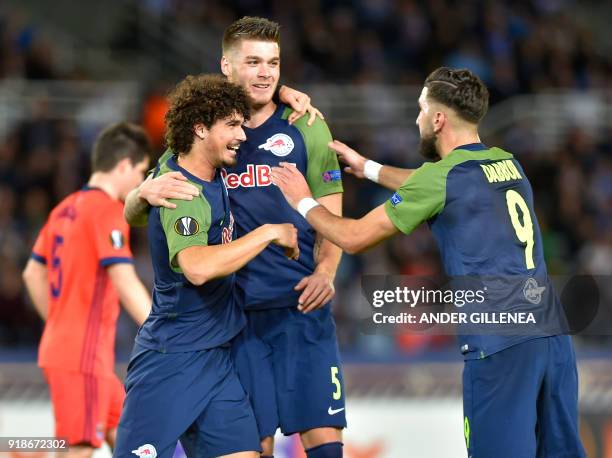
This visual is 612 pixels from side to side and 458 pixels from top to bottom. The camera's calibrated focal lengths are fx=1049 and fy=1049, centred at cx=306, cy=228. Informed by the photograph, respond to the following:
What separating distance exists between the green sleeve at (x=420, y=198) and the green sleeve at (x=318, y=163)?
74 cm

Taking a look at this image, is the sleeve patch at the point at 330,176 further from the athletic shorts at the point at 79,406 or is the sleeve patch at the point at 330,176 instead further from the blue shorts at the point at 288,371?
the athletic shorts at the point at 79,406

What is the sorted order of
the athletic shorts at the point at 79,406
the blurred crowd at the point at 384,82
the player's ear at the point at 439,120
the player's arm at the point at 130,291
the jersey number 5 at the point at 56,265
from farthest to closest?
the blurred crowd at the point at 384,82
the jersey number 5 at the point at 56,265
the athletic shorts at the point at 79,406
the player's arm at the point at 130,291
the player's ear at the point at 439,120

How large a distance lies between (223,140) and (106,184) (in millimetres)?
1953

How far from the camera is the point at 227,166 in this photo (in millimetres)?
5602

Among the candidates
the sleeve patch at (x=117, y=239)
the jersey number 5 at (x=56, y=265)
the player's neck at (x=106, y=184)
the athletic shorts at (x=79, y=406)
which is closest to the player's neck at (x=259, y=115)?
the sleeve patch at (x=117, y=239)

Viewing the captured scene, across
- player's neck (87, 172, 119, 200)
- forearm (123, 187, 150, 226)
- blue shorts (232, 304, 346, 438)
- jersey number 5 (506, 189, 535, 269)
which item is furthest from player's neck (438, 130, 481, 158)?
player's neck (87, 172, 119, 200)

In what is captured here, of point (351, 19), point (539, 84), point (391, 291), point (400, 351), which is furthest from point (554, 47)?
point (391, 291)

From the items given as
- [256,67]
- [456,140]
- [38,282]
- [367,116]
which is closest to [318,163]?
[256,67]

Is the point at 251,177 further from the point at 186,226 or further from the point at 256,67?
the point at 186,226

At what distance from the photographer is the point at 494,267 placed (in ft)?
16.7

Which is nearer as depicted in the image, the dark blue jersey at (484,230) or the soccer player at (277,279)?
the dark blue jersey at (484,230)

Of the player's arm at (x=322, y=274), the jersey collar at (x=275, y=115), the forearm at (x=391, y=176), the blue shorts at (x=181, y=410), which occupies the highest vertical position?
the jersey collar at (x=275, y=115)

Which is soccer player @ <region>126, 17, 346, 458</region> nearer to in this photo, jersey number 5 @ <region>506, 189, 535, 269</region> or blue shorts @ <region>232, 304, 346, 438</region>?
blue shorts @ <region>232, 304, 346, 438</region>

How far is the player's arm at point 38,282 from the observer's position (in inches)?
277
